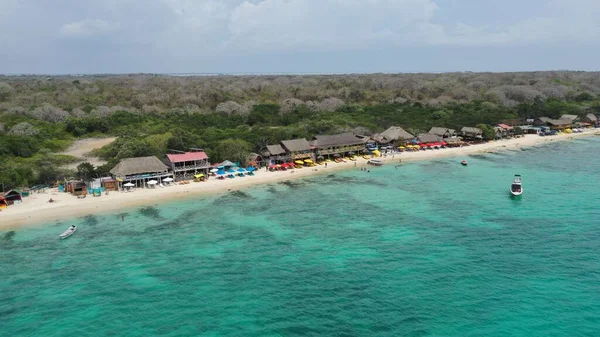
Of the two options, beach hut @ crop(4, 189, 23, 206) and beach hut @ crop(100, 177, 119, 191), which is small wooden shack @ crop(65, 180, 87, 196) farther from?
beach hut @ crop(4, 189, 23, 206)

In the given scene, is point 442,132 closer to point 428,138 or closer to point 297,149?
point 428,138

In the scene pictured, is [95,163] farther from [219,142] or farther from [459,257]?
[459,257]

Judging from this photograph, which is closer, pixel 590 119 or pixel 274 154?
pixel 274 154

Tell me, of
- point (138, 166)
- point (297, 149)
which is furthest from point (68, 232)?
point (297, 149)

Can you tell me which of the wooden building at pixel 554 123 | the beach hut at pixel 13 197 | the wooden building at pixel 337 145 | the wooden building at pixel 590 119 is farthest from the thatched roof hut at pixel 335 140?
the wooden building at pixel 590 119

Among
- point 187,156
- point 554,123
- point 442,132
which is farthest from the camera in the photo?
point 554,123

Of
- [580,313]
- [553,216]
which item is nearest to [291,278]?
[580,313]

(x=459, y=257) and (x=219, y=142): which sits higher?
(x=219, y=142)
